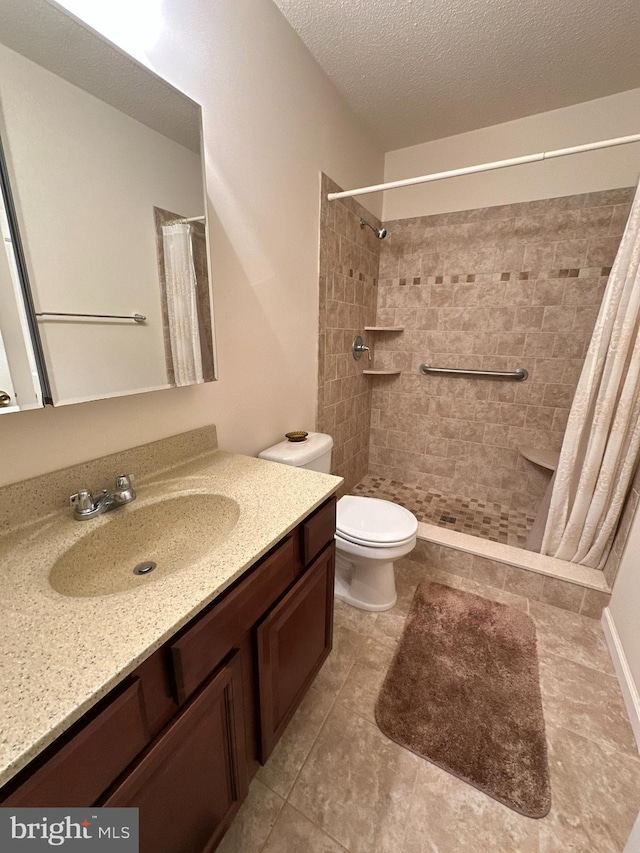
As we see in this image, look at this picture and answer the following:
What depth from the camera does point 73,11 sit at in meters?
0.80

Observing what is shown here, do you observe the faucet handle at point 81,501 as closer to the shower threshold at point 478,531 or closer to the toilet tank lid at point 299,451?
the toilet tank lid at point 299,451

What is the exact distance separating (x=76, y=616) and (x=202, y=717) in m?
0.33

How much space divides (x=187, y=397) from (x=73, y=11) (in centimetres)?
95

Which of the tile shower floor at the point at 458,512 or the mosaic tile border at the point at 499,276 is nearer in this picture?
the mosaic tile border at the point at 499,276

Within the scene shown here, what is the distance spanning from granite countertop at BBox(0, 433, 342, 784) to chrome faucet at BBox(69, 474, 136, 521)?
22 mm

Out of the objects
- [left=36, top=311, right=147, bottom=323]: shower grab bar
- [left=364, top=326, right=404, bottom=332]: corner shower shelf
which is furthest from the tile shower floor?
[left=36, top=311, right=147, bottom=323]: shower grab bar

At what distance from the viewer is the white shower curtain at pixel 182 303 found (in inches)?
43.2

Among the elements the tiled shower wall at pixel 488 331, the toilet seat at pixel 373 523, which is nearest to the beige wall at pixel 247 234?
the toilet seat at pixel 373 523

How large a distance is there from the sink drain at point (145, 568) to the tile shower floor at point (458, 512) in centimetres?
182

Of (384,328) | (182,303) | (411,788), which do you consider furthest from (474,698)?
(384,328)

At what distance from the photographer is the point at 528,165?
2074 mm

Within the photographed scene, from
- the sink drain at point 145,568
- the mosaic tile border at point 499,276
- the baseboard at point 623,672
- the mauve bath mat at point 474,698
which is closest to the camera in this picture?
the sink drain at point 145,568

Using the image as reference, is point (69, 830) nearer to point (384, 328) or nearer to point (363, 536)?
point (363, 536)

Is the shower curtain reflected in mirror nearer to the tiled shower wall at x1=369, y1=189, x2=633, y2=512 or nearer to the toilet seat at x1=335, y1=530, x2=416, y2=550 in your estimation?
the toilet seat at x1=335, y1=530, x2=416, y2=550
